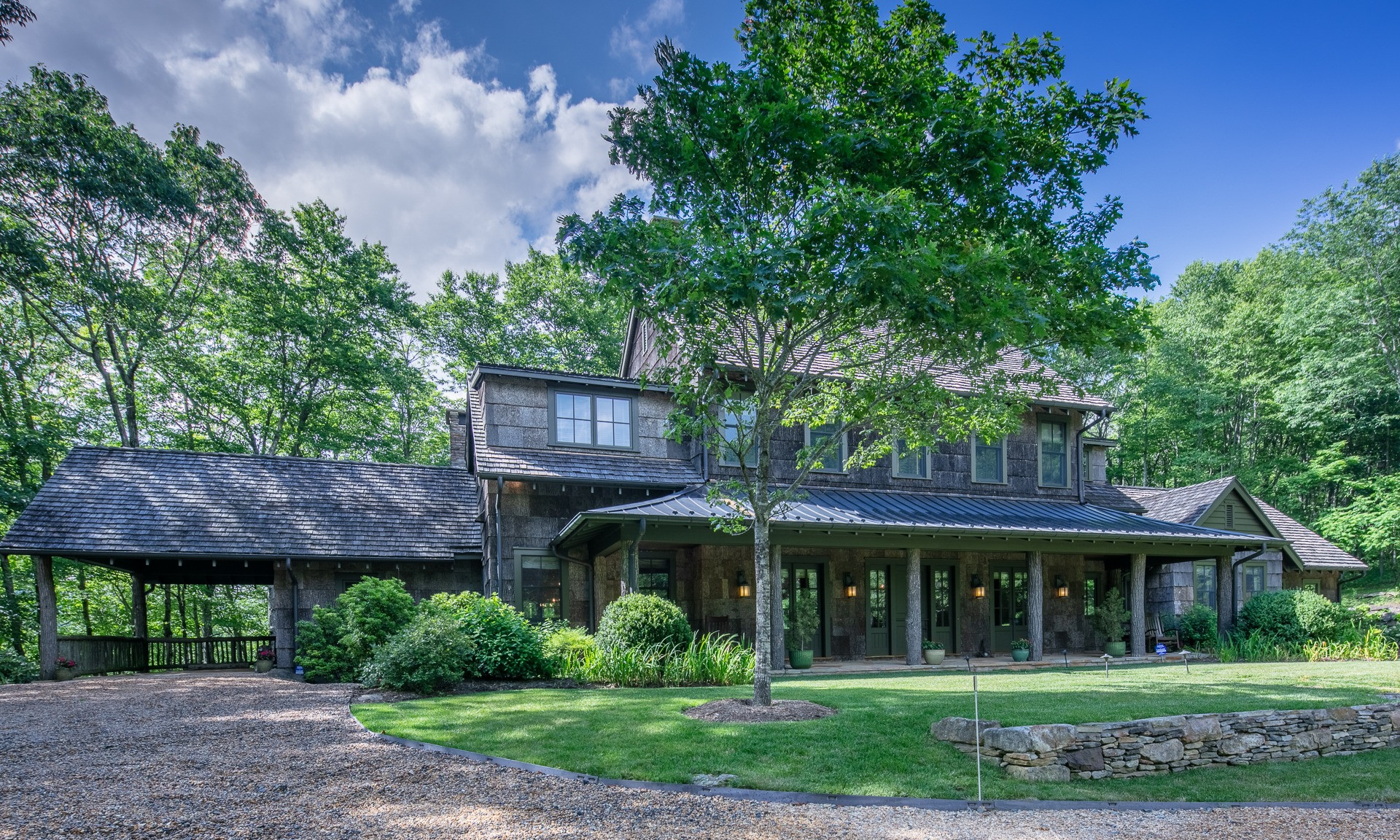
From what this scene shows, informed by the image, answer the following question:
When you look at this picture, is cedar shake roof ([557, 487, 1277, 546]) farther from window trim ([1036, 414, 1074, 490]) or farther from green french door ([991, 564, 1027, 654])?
green french door ([991, 564, 1027, 654])

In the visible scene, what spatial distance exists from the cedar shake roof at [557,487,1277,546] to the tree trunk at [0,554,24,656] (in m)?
17.5

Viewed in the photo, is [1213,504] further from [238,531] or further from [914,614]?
[238,531]

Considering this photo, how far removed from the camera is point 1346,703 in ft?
28.5

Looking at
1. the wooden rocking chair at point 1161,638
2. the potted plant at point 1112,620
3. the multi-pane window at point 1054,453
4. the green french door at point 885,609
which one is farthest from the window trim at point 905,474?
the wooden rocking chair at point 1161,638

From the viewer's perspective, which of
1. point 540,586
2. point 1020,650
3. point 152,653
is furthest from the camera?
point 152,653

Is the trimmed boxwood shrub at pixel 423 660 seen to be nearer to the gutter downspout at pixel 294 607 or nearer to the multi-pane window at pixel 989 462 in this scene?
the gutter downspout at pixel 294 607

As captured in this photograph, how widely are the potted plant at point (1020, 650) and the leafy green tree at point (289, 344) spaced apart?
20.8 metres

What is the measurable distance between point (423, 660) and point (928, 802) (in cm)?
712

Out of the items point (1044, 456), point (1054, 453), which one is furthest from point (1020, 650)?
point (1054, 453)

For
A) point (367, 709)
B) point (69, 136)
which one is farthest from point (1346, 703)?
point (69, 136)

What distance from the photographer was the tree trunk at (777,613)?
13.9 metres

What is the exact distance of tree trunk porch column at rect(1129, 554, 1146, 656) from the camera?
17.0 m

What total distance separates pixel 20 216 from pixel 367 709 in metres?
20.9

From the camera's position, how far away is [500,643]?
1163 cm
